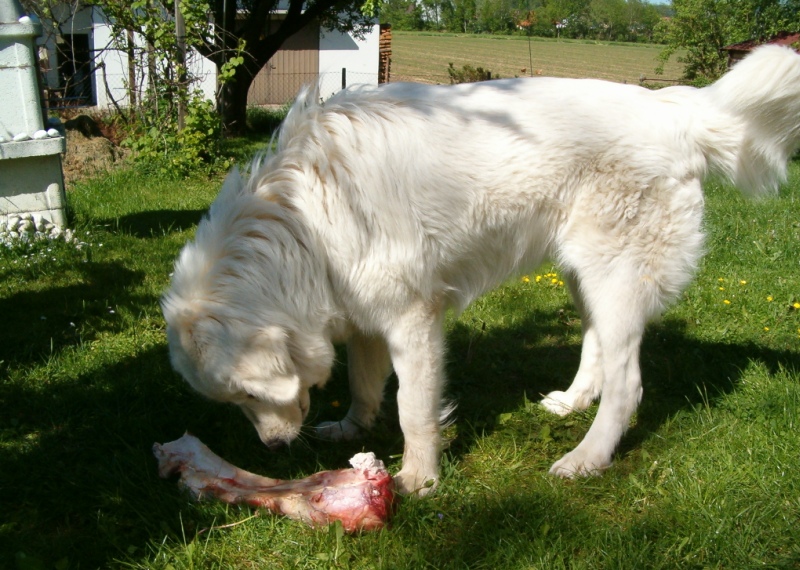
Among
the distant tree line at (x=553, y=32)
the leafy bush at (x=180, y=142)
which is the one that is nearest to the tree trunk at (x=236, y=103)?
the leafy bush at (x=180, y=142)

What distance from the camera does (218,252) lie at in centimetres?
293

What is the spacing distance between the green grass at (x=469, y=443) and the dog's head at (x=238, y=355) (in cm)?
46

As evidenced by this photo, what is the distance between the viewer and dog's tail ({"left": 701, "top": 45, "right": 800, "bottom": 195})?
315 centimetres

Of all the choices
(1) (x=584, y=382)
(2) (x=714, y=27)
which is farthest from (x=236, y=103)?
(2) (x=714, y=27)

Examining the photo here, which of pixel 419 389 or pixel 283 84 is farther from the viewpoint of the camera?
pixel 283 84

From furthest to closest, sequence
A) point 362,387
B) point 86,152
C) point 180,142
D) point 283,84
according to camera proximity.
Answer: point 283,84, point 86,152, point 180,142, point 362,387

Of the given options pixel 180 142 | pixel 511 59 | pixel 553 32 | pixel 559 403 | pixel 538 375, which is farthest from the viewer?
pixel 553 32

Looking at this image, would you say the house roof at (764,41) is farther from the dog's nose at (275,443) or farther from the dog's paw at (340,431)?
the dog's nose at (275,443)

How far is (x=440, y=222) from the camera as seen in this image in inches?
119

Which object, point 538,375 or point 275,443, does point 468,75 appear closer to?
point 538,375

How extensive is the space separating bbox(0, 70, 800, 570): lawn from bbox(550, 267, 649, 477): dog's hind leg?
→ 0.15 metres

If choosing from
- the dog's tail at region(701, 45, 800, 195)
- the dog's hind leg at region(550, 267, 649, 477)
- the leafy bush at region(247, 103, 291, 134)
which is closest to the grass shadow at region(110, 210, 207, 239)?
the dog's hind leg at region(550, 267, 649, 477)

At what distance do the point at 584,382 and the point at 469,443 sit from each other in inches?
31.1

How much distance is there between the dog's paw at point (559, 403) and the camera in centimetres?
383
